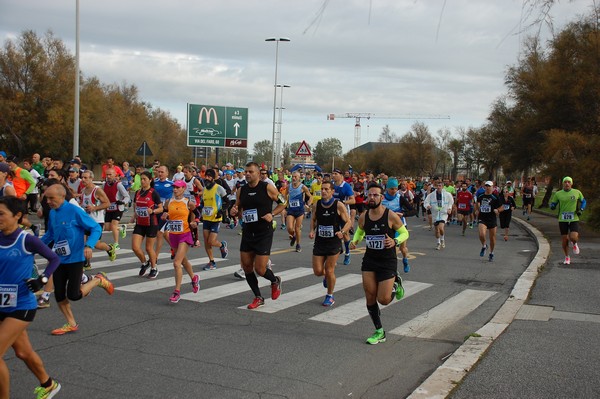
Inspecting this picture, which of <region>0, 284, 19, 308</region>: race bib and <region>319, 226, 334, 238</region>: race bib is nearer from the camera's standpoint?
<region>0, 284, 19, 308</region>: race bib

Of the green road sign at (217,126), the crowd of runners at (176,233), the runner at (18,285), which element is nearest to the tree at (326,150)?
the green road sign at (217,126)

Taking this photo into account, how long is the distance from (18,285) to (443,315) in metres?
5.87

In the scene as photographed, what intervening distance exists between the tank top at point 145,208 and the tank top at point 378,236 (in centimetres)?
496

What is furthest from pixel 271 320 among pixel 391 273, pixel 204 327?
pixel 391 273

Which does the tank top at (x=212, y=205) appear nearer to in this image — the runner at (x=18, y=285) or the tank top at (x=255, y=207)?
the tank top at (x=255, y=207)

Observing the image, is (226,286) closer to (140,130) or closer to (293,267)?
(293,267)

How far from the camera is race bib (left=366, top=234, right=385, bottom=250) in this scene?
7.24 metres

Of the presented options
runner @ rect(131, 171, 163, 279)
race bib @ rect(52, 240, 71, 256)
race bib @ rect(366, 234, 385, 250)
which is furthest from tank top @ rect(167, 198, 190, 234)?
race bib @ rect(366, 234, 385, 250)

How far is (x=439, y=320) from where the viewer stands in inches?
332

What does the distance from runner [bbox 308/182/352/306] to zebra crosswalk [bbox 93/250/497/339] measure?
45 centimetres

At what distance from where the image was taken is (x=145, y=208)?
11.0m

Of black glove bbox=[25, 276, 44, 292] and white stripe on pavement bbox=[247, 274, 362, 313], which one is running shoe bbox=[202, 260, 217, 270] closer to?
white stripe on pavement bbox=[247, 274, 362, 313]

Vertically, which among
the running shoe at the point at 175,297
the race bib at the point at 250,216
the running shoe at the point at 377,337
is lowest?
the running shoe at the point at 175,297

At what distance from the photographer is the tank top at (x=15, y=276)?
4.77m
